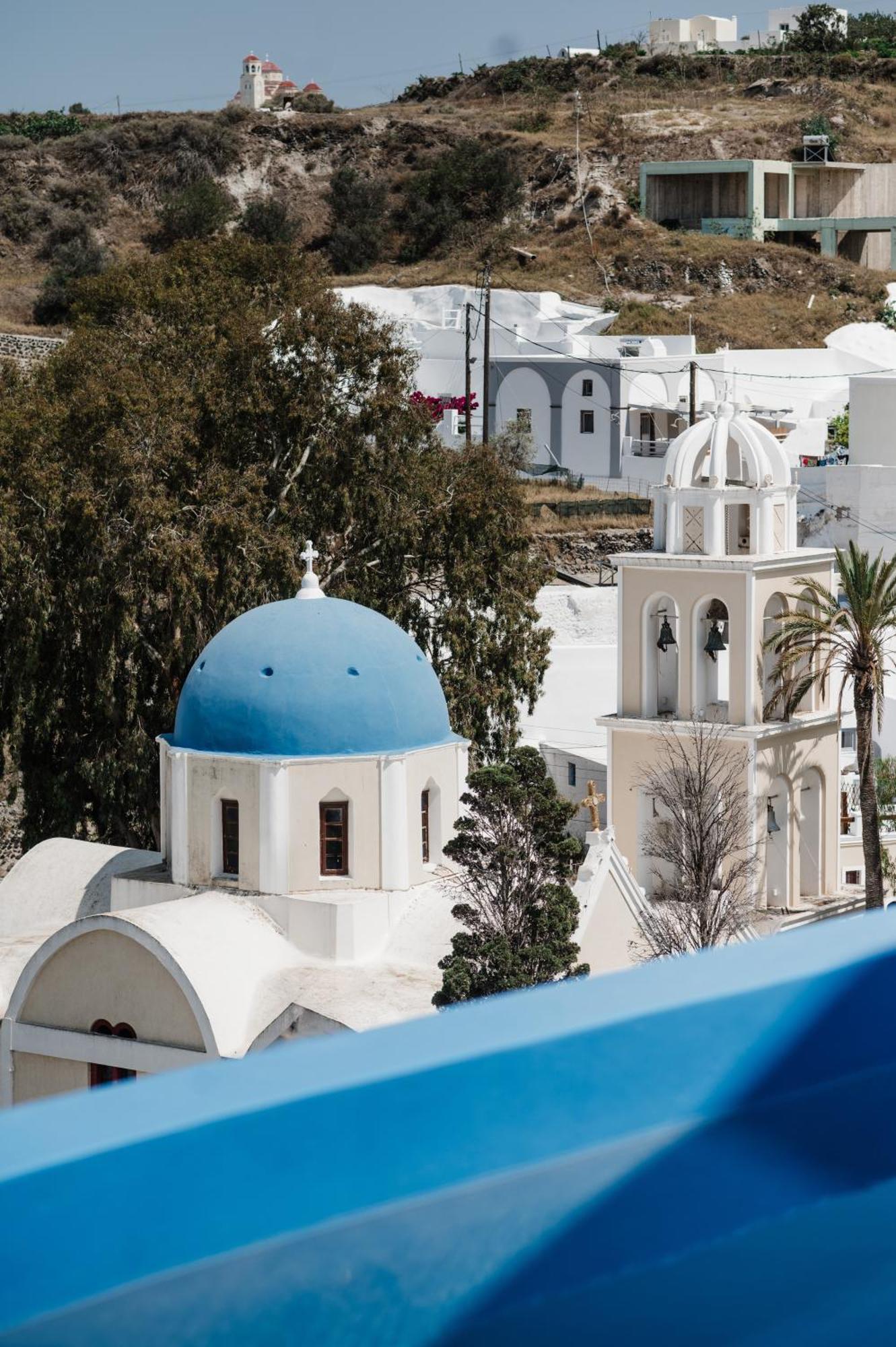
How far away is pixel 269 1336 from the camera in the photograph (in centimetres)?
183

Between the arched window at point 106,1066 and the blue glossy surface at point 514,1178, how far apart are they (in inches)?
477

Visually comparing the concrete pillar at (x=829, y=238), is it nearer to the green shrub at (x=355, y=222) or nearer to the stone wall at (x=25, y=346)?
the green shrub at (x=355, y=222)

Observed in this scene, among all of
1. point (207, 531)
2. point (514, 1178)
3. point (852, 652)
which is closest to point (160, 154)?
point (207, 531)

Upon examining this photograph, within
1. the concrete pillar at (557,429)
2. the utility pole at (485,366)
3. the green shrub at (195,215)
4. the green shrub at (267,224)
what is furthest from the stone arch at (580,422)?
the green shrub at (195,215)

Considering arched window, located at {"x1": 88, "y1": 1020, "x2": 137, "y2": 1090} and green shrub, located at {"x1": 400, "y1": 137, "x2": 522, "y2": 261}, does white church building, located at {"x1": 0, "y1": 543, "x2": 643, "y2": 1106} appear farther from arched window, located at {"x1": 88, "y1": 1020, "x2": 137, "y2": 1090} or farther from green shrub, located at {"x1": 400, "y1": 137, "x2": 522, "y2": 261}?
green shrub, located at {"x1": 400, "y1": 137, "x2": 522, "y2": 261}

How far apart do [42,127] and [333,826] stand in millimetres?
64400

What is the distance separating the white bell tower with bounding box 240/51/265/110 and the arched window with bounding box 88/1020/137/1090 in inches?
2879

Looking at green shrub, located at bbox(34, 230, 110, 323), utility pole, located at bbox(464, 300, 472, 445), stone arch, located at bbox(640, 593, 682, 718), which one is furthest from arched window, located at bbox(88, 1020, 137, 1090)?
green shrub, located at bbox(34, 230, 110, 323)

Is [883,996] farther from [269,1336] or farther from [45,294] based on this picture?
[45,294]

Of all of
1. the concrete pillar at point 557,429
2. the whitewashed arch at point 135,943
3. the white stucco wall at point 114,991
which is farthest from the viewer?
the concrete pillar at point 557,429

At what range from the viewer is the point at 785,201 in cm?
5959

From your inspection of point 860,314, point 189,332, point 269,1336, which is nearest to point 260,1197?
point 269,1336

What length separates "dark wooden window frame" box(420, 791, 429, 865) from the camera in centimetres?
1528

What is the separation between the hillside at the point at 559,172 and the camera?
54094 millimetres
